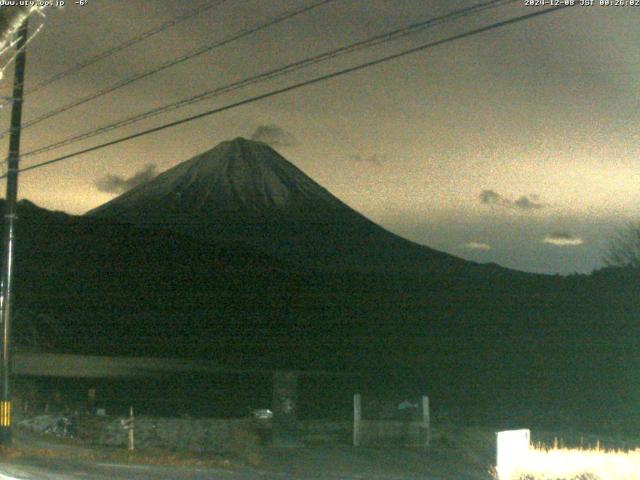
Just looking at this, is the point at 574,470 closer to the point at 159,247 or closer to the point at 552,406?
the point at 552,406

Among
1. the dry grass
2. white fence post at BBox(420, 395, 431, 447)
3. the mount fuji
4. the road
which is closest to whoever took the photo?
the dry grass

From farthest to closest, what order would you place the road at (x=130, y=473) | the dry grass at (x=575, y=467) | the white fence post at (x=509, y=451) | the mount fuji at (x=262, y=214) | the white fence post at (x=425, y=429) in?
the mount fuji at (x=262, y=214) → the white fence post at (x=425, y=429) → the road at (x=130, y=473) → the white fence post at (x=509, y=451) → the dry grass at (x=575, y=467)

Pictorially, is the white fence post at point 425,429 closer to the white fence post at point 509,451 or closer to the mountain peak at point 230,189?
the white fence post at point 509,451

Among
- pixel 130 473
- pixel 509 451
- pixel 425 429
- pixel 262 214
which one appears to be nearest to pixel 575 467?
pixel 509 451

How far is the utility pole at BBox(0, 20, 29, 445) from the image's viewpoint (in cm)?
1778

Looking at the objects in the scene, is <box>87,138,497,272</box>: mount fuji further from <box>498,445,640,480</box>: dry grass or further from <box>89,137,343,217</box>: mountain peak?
<box>498,445,640,480</box>: dry grass

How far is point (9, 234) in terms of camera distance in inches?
707

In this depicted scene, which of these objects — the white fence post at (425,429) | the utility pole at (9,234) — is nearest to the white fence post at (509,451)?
the white fence post at (425,429)

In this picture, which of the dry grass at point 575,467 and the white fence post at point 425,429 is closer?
the dry grass at point 575,467

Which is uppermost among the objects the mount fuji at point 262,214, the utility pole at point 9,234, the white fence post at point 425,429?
the mount fuji at point 262,214

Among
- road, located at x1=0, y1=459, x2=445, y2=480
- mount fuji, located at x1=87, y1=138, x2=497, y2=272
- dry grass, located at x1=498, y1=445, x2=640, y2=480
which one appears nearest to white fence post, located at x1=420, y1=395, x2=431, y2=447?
dry grass, located at x1=498, y1=445, x2=640, y2=480

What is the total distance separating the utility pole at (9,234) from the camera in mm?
17781

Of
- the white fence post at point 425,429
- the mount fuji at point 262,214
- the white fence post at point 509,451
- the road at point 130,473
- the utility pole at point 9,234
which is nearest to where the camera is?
the white fence post at point 509,451

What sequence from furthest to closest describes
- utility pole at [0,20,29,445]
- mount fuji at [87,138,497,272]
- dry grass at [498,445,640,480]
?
mount fuji at [87,138,497,272]
utility pole at [0,20,29,445]
dry grass at [498,445,640,480]
